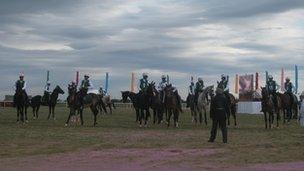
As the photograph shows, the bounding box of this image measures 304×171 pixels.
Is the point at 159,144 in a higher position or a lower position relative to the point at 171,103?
lower

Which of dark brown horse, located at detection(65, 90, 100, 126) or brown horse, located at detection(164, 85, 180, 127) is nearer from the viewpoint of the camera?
brown horse, located at detection(164, 85, 180, 127)

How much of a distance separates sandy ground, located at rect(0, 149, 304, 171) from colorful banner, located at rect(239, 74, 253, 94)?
64.8 metres

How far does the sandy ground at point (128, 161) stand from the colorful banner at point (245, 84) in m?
64.8

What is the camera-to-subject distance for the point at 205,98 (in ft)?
128

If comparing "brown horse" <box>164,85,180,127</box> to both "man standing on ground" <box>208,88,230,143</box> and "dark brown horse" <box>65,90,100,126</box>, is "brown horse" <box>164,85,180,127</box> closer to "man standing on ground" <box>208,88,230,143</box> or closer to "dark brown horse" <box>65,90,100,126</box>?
"dark brown horse" <box>65,90,100,126</box>

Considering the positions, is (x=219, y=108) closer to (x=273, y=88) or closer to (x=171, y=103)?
(x=171, y=103)

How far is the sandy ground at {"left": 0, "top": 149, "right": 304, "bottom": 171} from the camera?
51.6ft

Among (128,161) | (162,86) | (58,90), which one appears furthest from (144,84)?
(128,161)

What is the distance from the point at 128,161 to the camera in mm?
17109

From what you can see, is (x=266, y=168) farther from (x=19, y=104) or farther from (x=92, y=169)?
(x=19, y=104)

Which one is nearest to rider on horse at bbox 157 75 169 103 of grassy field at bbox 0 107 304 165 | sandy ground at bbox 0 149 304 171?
grassy field at bbox 0 107 304 165

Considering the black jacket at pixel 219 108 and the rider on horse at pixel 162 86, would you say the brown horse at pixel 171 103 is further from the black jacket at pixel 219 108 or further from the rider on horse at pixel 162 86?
the black jacket at pixel 219 108

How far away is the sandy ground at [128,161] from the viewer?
15727 mm

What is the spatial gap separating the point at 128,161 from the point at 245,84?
6945 cm
